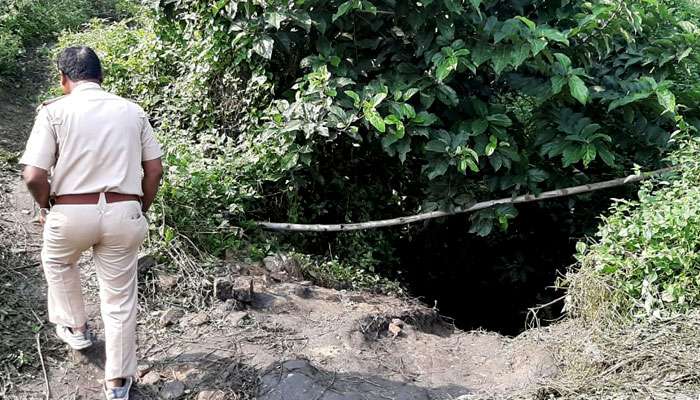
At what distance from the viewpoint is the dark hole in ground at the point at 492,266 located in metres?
6.38

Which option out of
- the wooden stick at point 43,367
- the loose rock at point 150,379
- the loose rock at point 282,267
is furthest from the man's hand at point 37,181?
the loose rock at point 282,267

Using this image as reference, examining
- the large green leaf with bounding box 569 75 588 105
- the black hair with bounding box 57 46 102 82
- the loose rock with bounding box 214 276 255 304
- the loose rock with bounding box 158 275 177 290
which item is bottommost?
the loose rock with bounding box 214 276 255 304

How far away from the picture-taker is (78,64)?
9.63 ft

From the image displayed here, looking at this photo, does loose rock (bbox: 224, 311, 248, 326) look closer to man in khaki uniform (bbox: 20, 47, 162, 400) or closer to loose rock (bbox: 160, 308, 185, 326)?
loose rock (bbox: 160, 308, 185, 326)

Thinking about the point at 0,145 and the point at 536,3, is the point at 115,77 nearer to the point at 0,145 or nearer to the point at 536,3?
the point at 0,145

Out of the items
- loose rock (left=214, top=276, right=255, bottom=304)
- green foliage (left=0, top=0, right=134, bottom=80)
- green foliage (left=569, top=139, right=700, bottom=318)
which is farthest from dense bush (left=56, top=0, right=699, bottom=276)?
green foliage (left=0, top=0, right=134, bottom=80)

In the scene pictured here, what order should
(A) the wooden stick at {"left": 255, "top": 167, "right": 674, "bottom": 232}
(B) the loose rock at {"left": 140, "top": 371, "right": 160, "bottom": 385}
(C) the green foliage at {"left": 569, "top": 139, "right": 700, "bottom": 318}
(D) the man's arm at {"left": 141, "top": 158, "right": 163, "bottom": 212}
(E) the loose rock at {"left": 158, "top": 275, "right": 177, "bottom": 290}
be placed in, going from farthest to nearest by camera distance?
(A) the wooden stick at {"left": 255, "top": 167, "right": 674, "bottom": 232} → (E) the loose rock at {"left": 158, "top": 275, "right": 177, "bottom": 290} → (C) the green foliage at {"left": 569, "top": 139, "right": 700, "bottom": 318} → (B) the loose rock at {"left": 140, "top": 371, "right": 160, "bottom": 385} → (D) the man's arm at {"left": 141, "top": 158, "right": 163, "bottom": 212}

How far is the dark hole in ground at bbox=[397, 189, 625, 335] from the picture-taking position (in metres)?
6.38

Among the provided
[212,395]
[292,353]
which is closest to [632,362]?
[292,353]

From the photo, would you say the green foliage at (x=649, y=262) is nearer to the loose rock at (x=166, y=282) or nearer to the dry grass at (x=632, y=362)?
the dry grass at (x=632, y=362)

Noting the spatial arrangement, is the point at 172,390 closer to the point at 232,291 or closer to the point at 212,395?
the point at 212,395

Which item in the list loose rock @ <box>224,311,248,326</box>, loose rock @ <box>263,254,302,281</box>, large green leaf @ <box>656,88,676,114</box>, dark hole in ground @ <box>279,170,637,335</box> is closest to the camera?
loose rock @ <box>224,311,248,326</box>

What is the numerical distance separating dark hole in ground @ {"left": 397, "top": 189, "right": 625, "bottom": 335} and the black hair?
13.1 feet

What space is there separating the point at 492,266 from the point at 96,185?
4.79 meters
